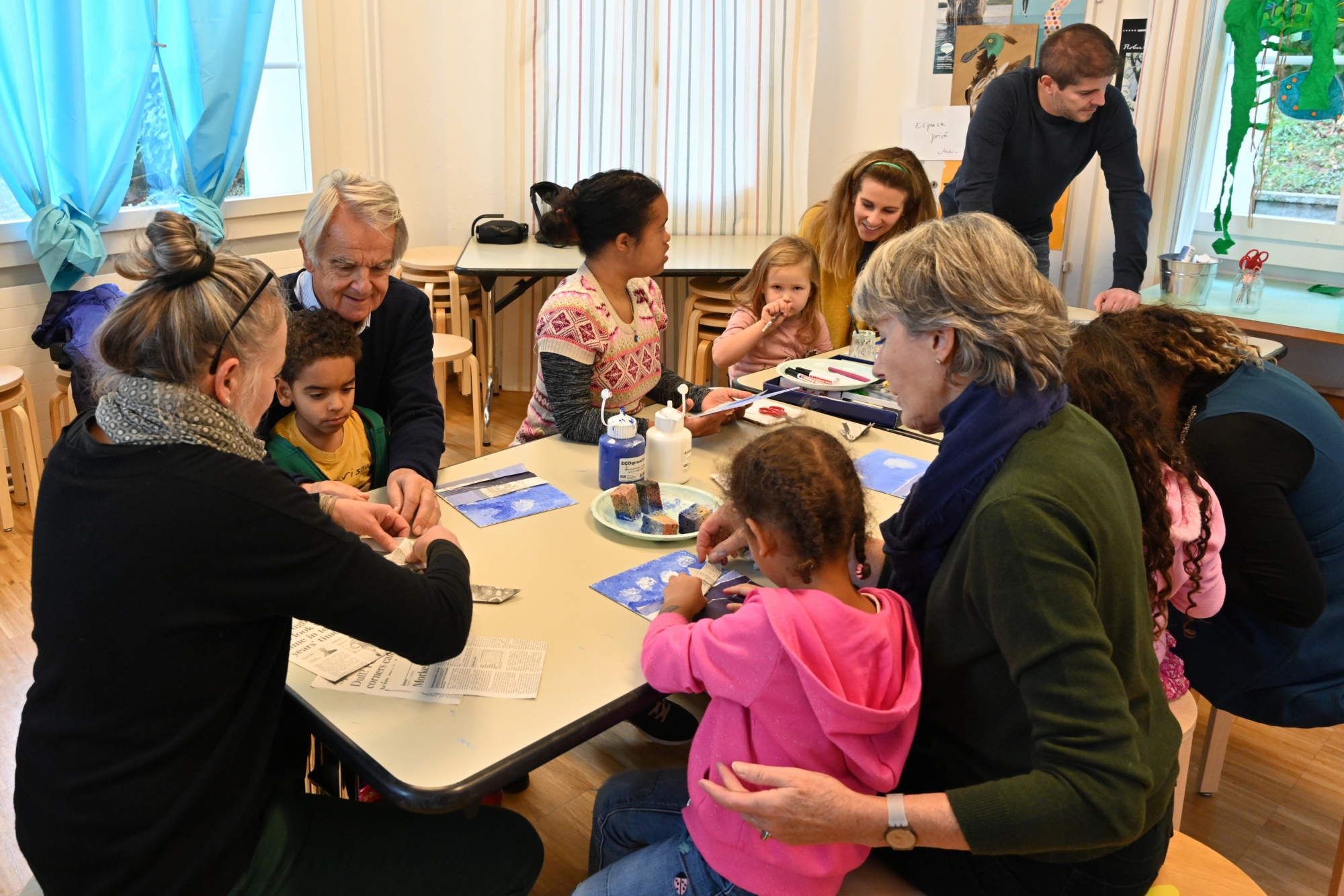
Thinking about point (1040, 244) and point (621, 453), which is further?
point (1040, 244)

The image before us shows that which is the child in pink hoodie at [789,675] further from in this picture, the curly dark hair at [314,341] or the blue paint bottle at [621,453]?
the curly dark hair at [314,341]

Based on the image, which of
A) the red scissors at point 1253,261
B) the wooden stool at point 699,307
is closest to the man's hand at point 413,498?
the wooden stool at point 699,307

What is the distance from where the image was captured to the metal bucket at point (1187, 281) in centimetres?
372

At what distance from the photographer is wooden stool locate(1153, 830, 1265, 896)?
1354 mm

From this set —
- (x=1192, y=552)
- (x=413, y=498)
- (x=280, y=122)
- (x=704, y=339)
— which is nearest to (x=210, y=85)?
(x=280, y=122)

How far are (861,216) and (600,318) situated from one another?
1.24 m

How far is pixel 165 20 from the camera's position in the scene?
3932 millimetres

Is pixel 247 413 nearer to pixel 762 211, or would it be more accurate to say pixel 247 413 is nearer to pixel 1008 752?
pixel 1008 752

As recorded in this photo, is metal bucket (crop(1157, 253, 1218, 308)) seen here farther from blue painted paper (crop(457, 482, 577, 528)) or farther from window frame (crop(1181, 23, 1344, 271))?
blue painted paper (crop(457, 482, 577, 528))

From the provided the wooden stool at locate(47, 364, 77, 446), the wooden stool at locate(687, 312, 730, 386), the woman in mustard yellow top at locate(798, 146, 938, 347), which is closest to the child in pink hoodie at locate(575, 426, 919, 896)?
the woman in mustard yellow top at locate(798, 146, 938, 347)

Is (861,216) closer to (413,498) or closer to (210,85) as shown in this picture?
(413,498)

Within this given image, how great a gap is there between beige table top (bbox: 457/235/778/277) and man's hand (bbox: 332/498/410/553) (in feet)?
7.90

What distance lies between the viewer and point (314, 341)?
6.03 ft

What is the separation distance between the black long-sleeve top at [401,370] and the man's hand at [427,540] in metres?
0.54
